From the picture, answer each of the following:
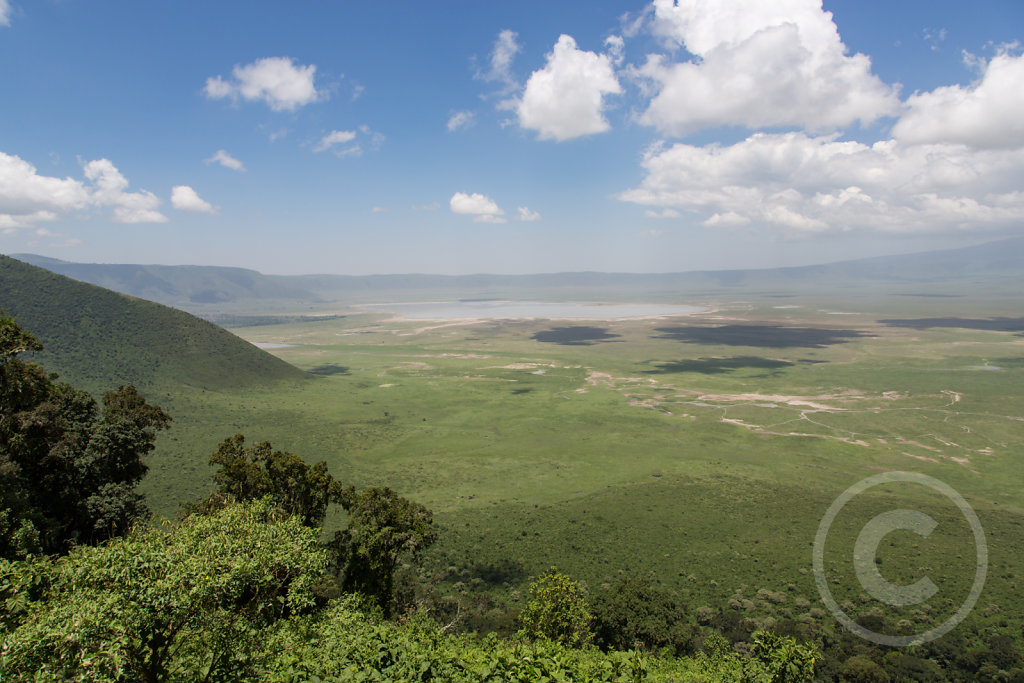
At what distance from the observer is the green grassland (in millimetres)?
39500

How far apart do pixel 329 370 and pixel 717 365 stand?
3995 inches

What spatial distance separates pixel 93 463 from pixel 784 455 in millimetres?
70903

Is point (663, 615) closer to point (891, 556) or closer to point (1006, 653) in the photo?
point (1006, 653)

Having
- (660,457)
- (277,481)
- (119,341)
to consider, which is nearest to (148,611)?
(277,481)

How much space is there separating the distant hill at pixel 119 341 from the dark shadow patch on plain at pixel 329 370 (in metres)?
9.86

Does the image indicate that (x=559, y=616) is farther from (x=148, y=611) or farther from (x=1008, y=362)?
(x=1008, y=362)

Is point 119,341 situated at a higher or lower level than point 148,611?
lower

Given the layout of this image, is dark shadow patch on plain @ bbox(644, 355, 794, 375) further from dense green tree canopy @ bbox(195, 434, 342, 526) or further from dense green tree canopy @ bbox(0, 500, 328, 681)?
dense green tree canopy @ bbox(0, 500, 328, 681)

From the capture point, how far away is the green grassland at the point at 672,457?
39.5 m

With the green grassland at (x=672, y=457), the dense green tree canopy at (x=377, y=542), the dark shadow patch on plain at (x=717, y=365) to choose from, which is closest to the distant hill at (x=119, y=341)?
the green grassland at (x=672, y=457)

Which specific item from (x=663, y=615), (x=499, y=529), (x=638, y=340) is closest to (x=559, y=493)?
(x=499, y=529)

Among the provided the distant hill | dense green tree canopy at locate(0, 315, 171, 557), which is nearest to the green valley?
the distant hill

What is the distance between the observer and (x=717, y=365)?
13425 centimetres

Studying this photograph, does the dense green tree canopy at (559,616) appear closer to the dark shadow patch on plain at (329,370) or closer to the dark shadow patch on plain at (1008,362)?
the dark shadow patch on plain at (329,370)
